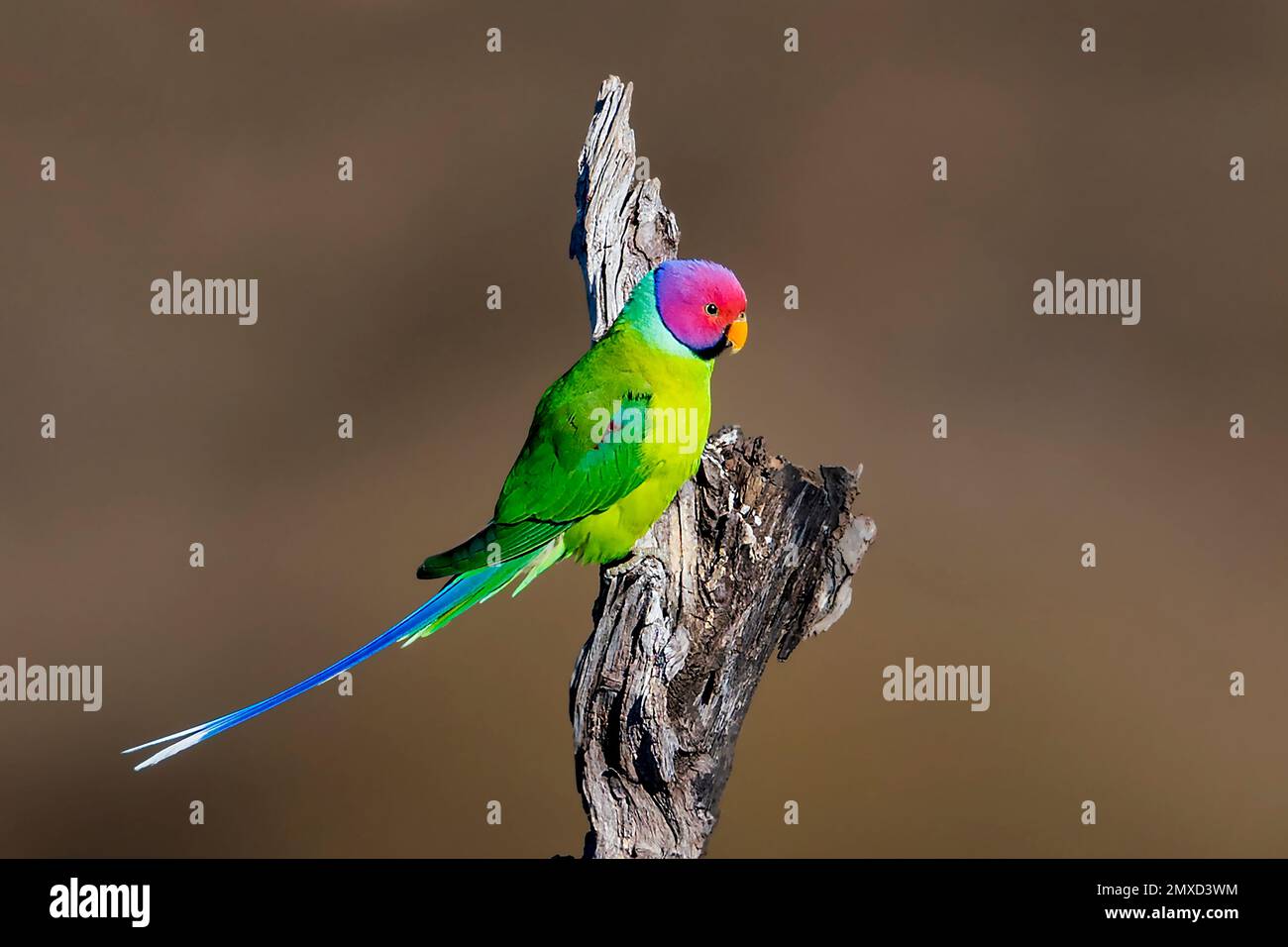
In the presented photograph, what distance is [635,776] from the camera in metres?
3.21

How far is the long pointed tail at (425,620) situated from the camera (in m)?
3.18

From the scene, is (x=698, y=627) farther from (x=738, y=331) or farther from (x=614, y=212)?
(x=614, y=212)

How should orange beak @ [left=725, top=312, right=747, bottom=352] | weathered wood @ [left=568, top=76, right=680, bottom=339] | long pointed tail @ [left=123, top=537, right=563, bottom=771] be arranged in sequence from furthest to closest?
1. weathered wood @ [left=568, top=76, right=680, bottom=339]
2. orange beak @ [left=725, top=312, right=747, bottom=352]
3. long pointed tail @ [left=123, top=537, right=563, bottom=771]

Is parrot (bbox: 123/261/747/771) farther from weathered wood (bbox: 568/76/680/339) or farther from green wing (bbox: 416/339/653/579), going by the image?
weathered wood (bbox: 568/76/680/339)

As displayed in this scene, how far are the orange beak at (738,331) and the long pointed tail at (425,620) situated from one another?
77 cm

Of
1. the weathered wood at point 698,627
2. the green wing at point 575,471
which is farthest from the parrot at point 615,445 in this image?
the weathered wood at point 698,627

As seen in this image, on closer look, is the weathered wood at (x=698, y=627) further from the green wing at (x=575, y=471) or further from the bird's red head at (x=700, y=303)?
the bird's red head at (x=700, y=303)

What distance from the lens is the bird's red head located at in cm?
348

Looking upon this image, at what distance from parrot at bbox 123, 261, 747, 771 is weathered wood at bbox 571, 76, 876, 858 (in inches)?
5.8

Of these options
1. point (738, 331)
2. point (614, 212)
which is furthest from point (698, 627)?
point (614, 212)

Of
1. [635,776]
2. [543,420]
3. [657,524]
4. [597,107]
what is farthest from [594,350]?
[635,776]

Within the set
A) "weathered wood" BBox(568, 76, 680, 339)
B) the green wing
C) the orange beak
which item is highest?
"weathered wood" BBox(568, 76, 680, 339)

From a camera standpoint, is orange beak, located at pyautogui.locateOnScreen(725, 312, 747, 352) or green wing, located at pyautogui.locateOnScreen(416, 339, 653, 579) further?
orange beak, located at pyautogui.locateOnScreen(725, 312, 747, 352)

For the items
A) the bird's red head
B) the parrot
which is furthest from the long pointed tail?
the bird's red head
